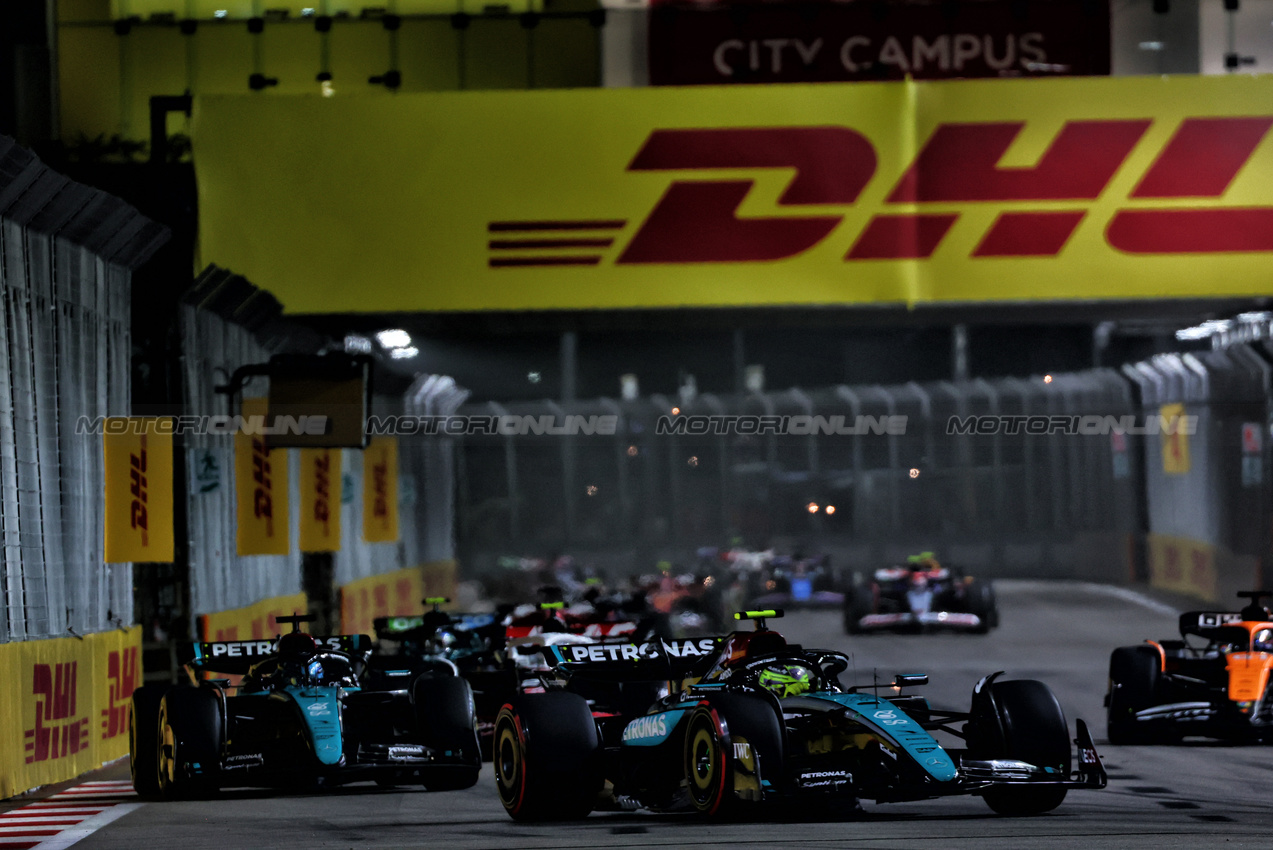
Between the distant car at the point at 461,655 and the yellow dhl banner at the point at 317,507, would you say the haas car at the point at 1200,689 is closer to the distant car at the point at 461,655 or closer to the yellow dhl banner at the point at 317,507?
the distant car at the point at 461,655

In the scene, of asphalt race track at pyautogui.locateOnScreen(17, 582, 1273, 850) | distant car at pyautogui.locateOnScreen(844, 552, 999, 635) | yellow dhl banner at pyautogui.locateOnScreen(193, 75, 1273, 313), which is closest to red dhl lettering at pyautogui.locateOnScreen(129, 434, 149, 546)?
asphalt race track at pyautogui.locateOnScreen(17, 582, 1273, 850)

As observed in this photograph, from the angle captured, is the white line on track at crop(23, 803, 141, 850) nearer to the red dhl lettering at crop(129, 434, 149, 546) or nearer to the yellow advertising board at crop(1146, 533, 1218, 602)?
the red dhl lettering at crop(129, 434, 149, 546)

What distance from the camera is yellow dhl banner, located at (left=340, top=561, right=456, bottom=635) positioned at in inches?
924

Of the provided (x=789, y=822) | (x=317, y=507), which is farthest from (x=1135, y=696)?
(x=317, y=507)

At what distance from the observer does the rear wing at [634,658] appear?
1039 centimetres

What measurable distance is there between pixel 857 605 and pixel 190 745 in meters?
14.3

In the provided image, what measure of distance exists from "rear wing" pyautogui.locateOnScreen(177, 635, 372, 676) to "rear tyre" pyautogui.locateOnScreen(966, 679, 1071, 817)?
15.2ft

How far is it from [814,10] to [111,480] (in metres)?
7.98

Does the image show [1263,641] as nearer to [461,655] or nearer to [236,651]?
[461,655]

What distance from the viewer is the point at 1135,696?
43.0 ft

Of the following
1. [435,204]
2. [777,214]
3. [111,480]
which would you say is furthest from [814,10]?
[111,480]

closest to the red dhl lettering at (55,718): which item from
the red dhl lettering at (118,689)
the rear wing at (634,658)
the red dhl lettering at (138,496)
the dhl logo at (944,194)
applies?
the red dhl lettering at (118,689)

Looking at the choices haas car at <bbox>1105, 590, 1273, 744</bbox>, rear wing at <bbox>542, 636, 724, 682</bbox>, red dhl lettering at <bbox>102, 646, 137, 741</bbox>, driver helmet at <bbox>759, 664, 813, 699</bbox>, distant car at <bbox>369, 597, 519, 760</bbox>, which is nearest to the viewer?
driver helmet at <bbox>759, 664, 813, 699</bbox>
